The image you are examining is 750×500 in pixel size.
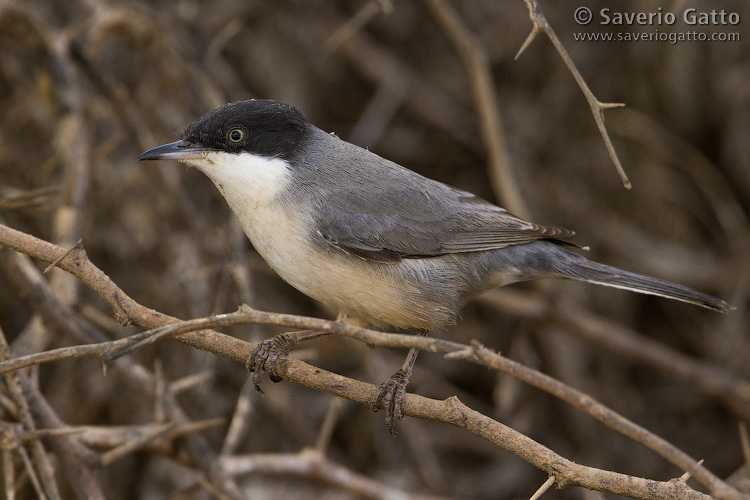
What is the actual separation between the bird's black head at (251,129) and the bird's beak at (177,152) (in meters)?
0.02

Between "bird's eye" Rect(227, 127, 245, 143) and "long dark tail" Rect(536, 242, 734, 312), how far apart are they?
1.51 meters

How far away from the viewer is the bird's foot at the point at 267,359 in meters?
2.73

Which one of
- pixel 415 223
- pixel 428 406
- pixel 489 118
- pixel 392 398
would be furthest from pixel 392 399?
pixel 489 118

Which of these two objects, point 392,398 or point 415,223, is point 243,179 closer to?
point 415,223

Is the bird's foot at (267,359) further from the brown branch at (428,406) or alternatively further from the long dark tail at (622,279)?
the long dark tail at (622,279)

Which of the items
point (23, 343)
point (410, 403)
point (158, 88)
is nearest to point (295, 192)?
point (410, 403)

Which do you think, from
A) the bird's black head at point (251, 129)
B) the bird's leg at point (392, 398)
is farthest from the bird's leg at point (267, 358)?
the bird's black head at point (251, 129)

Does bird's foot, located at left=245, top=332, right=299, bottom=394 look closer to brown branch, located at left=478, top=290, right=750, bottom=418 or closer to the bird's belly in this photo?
the bird's belly

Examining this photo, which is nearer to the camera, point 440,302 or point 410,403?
point 410,403

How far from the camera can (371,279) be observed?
3.01m

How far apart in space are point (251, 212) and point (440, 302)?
0.88 meters

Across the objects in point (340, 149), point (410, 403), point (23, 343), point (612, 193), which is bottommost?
point (23, 343)

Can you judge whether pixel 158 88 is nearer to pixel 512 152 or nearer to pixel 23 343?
pixel 23 343

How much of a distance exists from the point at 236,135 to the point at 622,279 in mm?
1805
